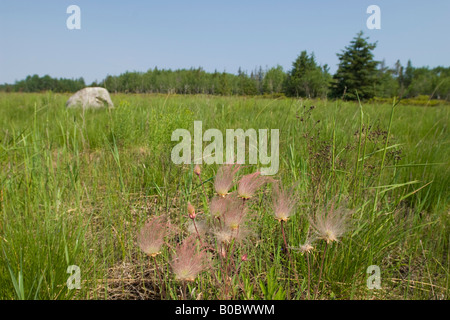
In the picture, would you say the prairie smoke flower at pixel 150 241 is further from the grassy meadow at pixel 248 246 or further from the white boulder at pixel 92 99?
the white boulder at pixel 92 99

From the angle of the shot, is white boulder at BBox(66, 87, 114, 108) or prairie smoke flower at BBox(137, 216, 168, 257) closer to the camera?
prairie smoke flower at BBox(137, 216, 168, 257)

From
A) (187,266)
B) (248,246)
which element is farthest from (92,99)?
(187,266)

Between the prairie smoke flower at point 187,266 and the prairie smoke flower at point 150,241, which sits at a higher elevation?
the prairie smoke flower at point 150,241

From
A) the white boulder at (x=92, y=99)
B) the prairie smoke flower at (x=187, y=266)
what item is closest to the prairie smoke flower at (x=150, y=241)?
the prairie smoke flower at (x=187, y=266)

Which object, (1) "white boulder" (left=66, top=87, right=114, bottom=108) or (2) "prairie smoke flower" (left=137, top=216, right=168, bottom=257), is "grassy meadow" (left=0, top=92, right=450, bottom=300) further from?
(1) "white boulder" (left=66, top=87, right=114, bottom=108)

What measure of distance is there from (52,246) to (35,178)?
761mm

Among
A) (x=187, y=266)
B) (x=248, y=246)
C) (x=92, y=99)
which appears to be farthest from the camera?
(x=92, y=99)

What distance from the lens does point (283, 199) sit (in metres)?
1.10

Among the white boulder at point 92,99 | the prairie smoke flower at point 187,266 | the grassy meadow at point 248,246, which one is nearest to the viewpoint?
the prairie smoke flower at point 187,266

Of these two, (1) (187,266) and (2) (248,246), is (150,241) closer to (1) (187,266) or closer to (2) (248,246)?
(1) (187,266)

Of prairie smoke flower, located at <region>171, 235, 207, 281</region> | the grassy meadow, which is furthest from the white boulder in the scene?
prairie smoke flower, located at <region>171, 235, 207, 281</region>

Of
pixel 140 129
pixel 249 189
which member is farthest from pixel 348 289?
pixel 140 129
